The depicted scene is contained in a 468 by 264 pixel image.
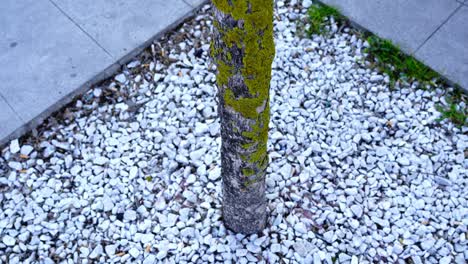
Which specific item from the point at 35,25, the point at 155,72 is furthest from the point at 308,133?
the point at 35,25

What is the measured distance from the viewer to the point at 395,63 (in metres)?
3.47

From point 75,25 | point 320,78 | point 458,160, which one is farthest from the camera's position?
point 75,25

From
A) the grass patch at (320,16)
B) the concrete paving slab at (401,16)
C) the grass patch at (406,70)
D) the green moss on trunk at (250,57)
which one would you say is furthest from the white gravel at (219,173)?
the green moss on trunk at (250,57)

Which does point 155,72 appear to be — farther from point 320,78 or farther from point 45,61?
point 320,78

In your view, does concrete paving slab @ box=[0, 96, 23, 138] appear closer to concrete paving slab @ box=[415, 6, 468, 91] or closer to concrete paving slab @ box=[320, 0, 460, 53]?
concrete paving slab @ box=[320, 0, 460, 53]

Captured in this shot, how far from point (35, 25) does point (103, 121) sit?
114 cm

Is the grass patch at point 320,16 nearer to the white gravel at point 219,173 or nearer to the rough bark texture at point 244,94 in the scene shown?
the white gravel at point 219,173

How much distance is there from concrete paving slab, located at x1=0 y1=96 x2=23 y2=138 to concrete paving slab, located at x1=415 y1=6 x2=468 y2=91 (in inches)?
118

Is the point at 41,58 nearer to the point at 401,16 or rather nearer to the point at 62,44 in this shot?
the point at 62,44

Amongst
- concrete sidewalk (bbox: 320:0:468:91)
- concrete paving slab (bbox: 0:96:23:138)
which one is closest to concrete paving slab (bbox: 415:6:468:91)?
concrete sidewalk (bbox: 320:0:468:91)

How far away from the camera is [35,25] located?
3.71 m

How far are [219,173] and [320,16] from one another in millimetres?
1675

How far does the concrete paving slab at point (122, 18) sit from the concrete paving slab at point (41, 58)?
0.08m

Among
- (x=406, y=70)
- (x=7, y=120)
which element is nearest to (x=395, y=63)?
(x=406, y=70)
